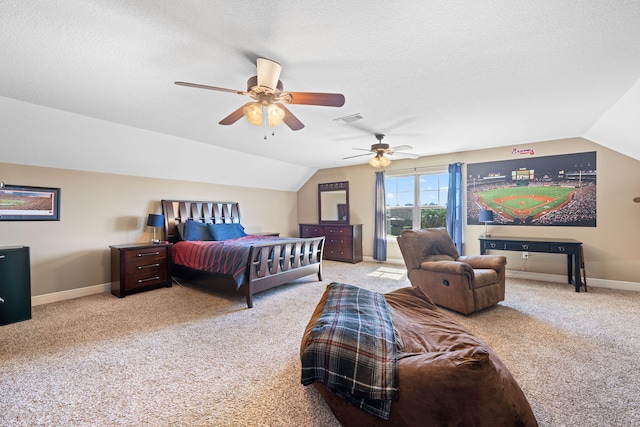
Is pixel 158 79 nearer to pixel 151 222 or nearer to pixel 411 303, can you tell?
pixel 151 222

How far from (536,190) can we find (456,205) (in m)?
1.27

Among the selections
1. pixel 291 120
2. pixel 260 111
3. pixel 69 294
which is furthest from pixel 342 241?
pixel 69 294

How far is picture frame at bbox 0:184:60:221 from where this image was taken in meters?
3.35

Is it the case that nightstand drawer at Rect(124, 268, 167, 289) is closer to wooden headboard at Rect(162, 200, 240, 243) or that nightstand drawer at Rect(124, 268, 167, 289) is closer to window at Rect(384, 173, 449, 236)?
wooden headboard at Rect(162, 200, 240, 243)

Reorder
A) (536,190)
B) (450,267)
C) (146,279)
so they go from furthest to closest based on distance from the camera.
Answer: (536,190), (146,279), (450,267)

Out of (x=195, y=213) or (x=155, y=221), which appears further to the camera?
(x=195, y=213)

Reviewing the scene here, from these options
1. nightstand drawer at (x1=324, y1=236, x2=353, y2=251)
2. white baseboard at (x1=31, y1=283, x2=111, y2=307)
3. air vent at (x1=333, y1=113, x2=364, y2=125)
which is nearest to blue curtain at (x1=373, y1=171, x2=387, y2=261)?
nightstand drawer at (x1=324, y1=236, x2=353, y2=251)

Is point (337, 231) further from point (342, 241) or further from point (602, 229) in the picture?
point (602, 229)

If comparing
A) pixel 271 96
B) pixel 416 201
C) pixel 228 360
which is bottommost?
pixel 228 360

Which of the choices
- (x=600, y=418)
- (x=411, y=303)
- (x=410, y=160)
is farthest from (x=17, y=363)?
(x=410, y=160)

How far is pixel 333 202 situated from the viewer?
7082mm

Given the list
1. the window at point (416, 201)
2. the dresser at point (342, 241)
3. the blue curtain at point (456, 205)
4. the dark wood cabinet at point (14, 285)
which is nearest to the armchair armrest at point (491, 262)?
the blue curtain at point (456, 205)

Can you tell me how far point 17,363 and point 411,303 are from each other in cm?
331

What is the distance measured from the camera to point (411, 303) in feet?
7.42
